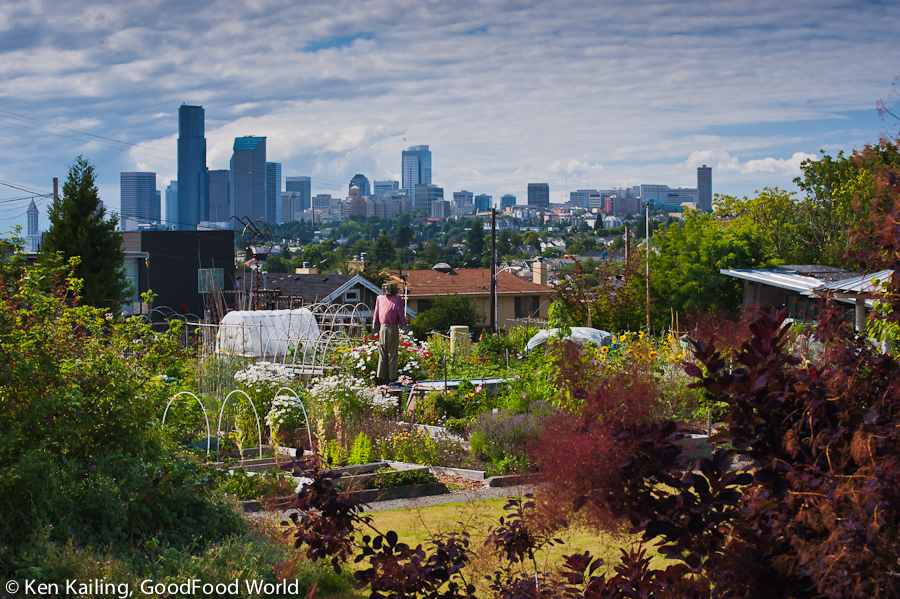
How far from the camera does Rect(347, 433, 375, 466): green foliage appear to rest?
Result: 7.38 metres

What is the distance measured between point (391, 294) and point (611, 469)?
9.51 meters

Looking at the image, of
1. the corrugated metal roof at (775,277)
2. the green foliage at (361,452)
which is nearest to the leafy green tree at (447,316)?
the corrugated metal roof at (775,277)

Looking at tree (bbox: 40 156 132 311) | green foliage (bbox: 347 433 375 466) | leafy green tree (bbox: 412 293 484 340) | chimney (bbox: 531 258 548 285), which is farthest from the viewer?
chimney (bbox: 531 258 548 285)

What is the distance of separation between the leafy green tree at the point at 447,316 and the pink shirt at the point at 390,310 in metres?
22.9

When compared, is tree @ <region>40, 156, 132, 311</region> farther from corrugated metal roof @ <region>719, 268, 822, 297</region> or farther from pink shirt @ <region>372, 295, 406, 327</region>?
corrugated metal roof @ <region>719, 268, 822, 297</region>

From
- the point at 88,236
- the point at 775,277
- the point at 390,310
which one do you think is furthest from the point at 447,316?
the point at 390,310

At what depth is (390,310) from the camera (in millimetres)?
10930

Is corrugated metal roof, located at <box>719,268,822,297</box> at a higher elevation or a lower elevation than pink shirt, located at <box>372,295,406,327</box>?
higher

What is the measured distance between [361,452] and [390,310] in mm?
3801

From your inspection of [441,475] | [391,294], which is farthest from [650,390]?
[391,294]

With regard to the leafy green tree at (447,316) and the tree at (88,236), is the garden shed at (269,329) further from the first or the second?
the leafy green tree at (447,316)

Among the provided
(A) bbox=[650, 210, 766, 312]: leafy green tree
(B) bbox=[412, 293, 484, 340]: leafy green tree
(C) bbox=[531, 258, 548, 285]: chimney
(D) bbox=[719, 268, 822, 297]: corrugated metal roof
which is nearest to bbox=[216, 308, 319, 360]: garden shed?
(D) bbox=[719, 268, 822, 297]: corrugated metal roof

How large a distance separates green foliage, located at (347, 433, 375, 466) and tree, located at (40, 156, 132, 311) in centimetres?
1363

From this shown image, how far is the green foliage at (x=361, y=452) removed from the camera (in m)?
7.38
